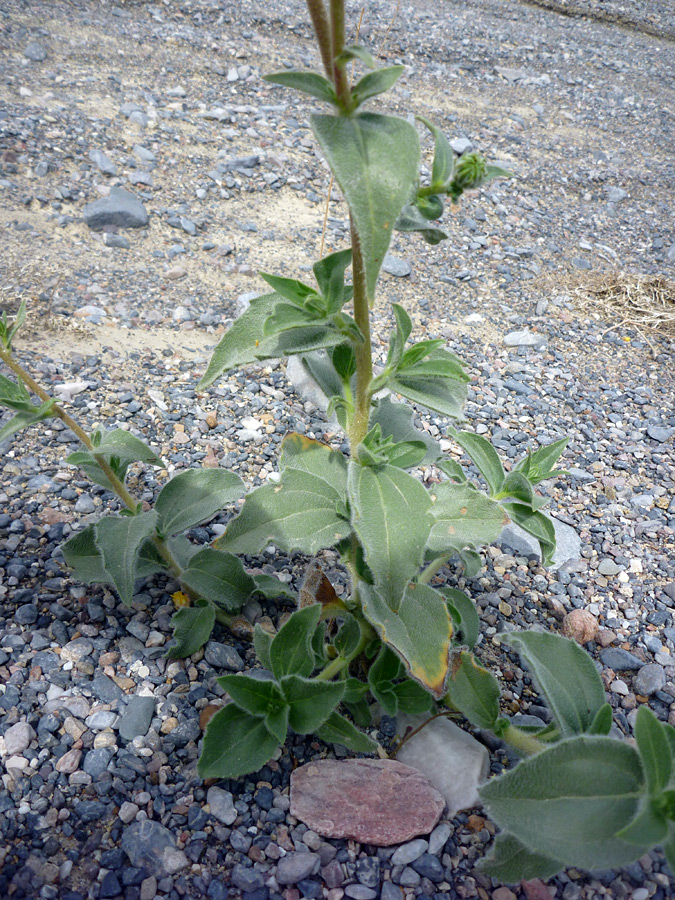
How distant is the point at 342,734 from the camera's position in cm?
177

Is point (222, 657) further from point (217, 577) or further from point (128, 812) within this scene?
point (128, 812)

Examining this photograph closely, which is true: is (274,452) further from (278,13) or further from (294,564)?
(278,13)

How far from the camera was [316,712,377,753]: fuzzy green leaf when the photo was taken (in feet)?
5.80

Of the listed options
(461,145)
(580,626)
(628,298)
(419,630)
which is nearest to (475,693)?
(419,630)

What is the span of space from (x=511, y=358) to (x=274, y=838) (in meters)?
2.54

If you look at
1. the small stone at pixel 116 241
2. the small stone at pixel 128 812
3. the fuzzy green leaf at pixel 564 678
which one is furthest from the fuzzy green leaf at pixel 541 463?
the small stone at pixel 116 241

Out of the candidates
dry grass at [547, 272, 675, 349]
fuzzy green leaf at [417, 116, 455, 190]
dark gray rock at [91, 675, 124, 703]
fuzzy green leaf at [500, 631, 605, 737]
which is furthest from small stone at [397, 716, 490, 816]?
dry grass at [547, 272, 675, 349]

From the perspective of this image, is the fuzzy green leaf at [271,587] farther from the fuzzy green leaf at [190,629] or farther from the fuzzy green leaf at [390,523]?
the fuzzy green leaf at [390,523]

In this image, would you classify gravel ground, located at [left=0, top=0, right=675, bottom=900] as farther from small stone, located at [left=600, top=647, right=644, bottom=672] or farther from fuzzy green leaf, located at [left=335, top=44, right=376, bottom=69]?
fuzzy green leaf, located at [left=335, top=44, right=376, bottom=69]

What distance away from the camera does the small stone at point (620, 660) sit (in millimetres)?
2193

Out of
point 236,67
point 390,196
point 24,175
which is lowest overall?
point 24,175

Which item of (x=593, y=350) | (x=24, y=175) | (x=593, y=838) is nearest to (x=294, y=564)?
(x=593, y=838)

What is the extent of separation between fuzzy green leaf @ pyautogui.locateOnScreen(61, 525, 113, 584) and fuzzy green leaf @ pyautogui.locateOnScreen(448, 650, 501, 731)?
0.97 meters

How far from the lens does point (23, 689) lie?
186cm
